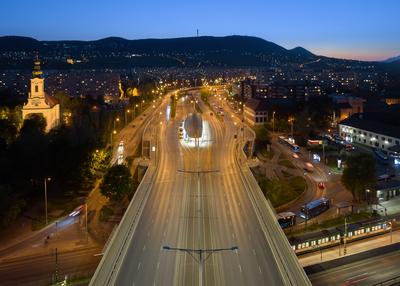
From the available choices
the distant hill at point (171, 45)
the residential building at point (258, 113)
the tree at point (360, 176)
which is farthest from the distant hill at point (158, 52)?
the tree at point (360, 176)

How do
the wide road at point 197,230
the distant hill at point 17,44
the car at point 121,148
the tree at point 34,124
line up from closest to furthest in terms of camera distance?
the wide road at point 197,230 → the tree at point 34,124 → the car at point 121,148 → the distant hill at point 17,44

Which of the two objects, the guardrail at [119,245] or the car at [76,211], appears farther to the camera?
the car at [76,211]

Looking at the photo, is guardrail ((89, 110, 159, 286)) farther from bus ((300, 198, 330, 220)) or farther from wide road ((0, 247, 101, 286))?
bus ((300, 198, 330, 220))

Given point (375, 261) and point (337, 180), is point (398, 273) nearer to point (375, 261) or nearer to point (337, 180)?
point (375, 261)

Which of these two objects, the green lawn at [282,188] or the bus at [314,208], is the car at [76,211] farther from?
the bus at [314,208]

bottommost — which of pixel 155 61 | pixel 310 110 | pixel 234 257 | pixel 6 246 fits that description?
pixel 6 246

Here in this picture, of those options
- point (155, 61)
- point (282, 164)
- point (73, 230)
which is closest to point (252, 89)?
point (282, 164)

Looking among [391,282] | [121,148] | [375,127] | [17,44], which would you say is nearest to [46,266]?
[391,282]

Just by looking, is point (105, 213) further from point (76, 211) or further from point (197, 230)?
point (197, 230)
